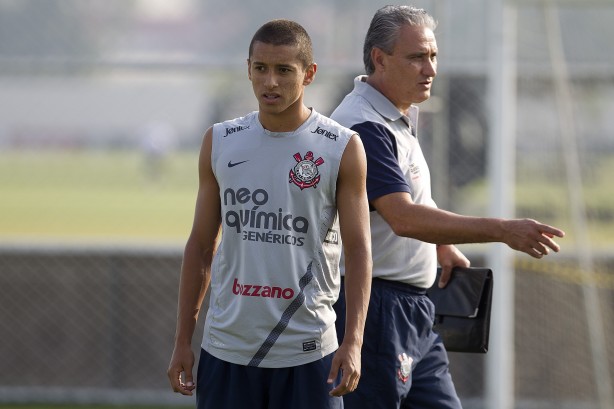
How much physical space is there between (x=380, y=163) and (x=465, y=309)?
875mm

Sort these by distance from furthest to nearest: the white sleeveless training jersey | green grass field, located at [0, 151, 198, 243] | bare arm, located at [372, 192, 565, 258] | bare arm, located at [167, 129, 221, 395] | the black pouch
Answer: green grass field, located at [0, 151, 198, 243], the black pouch, bare arm, located at [372, 192, 565, 258], bare arm, located at [167, 129, 221, 395], the white sleeveless training jersey

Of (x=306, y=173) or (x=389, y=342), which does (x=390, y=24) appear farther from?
(x=389, y=342)

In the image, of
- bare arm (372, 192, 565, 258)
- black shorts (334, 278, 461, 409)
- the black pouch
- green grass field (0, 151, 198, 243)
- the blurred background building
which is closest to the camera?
bare arm (372, 192, 565, 258)

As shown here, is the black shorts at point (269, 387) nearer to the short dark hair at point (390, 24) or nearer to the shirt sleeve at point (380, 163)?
the shirt sleeve at point (380, 163)

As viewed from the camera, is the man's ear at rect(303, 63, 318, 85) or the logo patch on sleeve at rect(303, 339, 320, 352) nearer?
the logo patch on sleeve at rect(303, 339, 320, 352)

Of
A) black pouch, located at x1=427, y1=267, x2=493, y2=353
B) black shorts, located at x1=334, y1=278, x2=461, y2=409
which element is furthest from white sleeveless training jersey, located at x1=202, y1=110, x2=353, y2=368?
black pouch, located at x1=427, y1=267, x2=493, y2=353

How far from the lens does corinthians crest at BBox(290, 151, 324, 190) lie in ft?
11.0

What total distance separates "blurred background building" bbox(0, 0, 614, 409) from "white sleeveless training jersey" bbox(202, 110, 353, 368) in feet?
12.2

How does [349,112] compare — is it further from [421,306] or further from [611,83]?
[611,83]

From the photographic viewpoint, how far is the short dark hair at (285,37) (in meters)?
3.41

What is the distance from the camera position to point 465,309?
14.4 ft

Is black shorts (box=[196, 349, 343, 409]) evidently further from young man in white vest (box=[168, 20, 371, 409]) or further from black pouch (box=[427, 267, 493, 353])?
black pouch (box=[427, 267, 493, 353])

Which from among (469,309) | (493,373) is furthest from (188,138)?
(469,309)

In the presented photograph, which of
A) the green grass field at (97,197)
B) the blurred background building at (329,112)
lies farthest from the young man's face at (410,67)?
the green grass field at (97,197)
